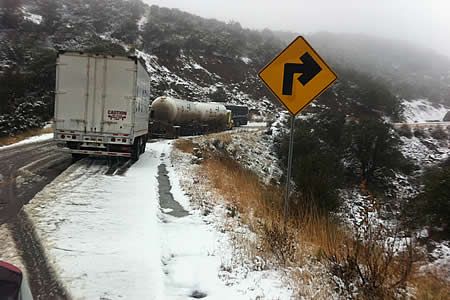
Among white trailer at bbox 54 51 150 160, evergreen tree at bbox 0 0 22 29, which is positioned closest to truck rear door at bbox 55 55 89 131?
white trailer at bbox 54 51 150 160

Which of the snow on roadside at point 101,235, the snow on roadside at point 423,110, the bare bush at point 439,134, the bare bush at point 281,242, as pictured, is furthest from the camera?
the snow on roadside at point 423,110

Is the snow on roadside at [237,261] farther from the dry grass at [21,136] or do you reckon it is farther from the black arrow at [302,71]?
the dry grass at [21,136]

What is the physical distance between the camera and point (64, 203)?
8.73m

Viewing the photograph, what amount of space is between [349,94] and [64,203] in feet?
259

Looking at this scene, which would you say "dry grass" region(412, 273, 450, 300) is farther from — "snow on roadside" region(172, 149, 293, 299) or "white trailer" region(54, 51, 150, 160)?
"white trailer" region(54, 51, 150, 160)

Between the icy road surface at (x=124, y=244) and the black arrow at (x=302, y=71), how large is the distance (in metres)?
2.64

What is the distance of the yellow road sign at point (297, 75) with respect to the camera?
681cm

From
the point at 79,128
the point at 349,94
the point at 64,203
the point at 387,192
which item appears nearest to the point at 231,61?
the point at 349,94

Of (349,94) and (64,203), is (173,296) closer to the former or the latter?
(64,203)

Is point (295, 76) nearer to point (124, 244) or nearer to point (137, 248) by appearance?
point (137, 248)

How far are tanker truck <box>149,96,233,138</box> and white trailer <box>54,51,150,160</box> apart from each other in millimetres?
15511

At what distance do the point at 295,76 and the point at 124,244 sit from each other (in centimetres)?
363

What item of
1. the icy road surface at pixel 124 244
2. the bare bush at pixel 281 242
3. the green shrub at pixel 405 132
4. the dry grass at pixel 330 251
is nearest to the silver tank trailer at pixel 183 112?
the icy road surface at pixel 124 244

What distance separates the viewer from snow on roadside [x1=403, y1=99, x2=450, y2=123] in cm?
10050
